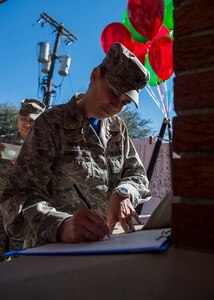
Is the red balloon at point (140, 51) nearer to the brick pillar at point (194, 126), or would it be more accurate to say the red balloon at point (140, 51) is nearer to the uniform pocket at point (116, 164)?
the uniform pocket at point (116, 164)

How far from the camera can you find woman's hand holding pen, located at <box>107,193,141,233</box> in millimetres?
1252

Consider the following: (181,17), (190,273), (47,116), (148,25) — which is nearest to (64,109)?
(47,116)

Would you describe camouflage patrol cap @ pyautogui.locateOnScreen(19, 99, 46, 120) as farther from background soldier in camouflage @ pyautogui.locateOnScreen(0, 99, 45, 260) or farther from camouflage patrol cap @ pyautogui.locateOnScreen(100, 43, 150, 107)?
camouflage patrol cap @ pyautogui.locateOnScreen(100, 43, 150, 107)

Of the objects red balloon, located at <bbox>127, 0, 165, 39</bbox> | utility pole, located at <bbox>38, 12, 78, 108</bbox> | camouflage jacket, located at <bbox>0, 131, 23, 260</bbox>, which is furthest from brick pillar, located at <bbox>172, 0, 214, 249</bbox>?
utility pole, located at <bbox>38, 12, 78, 108</bbox>

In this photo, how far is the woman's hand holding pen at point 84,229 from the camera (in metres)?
0.94

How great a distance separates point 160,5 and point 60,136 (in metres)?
2.17

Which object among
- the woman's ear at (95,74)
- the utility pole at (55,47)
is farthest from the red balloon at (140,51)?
the utility pole at (55,47)

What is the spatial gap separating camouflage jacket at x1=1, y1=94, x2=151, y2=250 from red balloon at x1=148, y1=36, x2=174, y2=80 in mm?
1718

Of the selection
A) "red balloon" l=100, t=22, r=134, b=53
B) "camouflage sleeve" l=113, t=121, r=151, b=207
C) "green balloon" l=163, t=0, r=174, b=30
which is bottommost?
"camouflage sleeve" l=113, t=121, r=151, b=207

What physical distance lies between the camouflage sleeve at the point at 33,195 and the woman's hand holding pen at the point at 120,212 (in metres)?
0.26

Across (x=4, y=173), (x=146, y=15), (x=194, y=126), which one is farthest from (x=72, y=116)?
(x=146, y=15)

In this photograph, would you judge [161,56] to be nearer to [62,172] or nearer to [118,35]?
[118,35]

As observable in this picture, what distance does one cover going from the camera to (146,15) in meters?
3.05

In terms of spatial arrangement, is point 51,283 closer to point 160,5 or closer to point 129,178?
point 129,178
